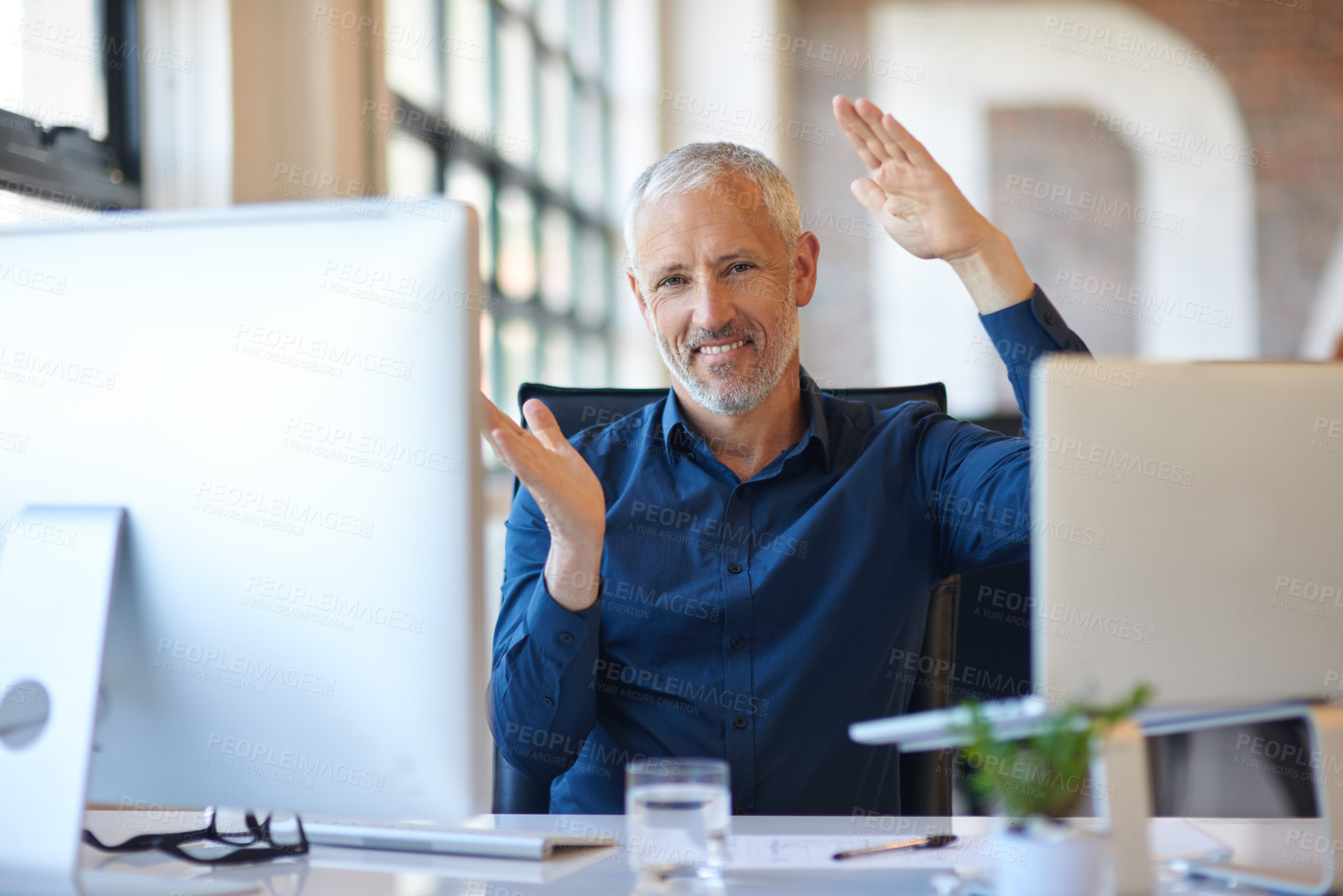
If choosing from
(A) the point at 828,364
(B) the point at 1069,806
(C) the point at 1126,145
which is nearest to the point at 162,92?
(B) the point at 1069,806

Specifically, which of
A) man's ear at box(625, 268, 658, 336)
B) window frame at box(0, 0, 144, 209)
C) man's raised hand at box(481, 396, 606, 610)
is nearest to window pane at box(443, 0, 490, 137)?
window frame at box(0, 0, 144, 209)

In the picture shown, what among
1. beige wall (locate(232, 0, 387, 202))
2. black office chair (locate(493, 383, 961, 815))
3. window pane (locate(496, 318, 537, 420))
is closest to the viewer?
black office chair (locate(493, 383, 961, 815))

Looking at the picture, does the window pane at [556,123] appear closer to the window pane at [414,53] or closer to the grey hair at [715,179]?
the window pane at [414,53]

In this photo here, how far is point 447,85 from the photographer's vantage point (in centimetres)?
336

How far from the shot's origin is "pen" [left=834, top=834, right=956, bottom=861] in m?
0.96

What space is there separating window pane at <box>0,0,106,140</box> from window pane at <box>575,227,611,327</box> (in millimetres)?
2928

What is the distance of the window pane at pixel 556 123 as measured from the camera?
14.6ft

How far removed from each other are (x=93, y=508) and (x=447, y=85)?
9.10ft

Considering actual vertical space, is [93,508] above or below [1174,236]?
below

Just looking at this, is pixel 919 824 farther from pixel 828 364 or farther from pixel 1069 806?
pixel 828 364

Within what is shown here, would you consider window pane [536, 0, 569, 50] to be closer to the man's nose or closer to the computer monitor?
the man's nose

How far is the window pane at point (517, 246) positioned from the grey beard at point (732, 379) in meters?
2.38

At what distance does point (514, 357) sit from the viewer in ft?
12.7

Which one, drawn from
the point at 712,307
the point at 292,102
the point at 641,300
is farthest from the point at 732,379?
the point at 292,102
